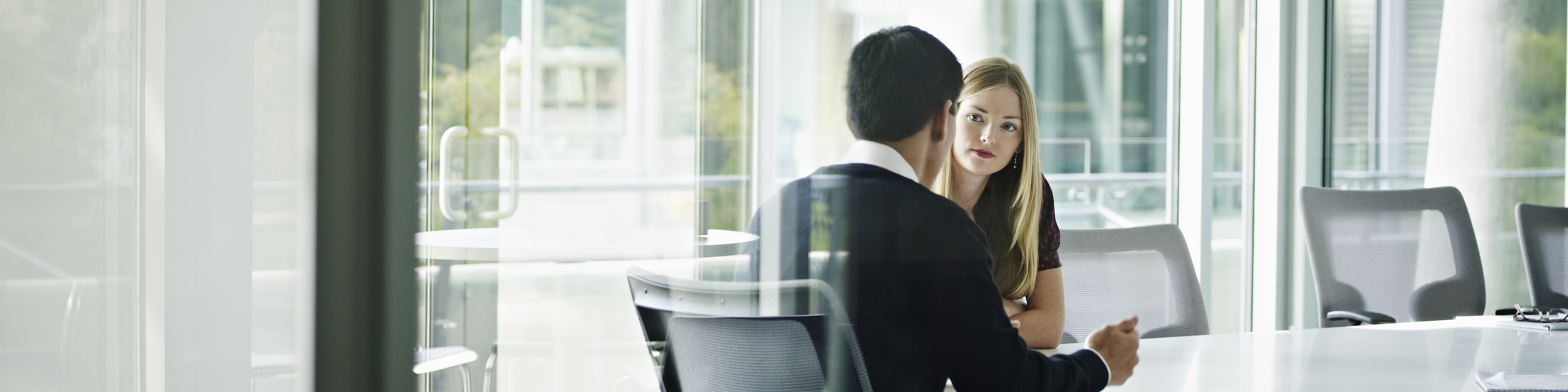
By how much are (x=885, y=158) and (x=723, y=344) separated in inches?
16.0

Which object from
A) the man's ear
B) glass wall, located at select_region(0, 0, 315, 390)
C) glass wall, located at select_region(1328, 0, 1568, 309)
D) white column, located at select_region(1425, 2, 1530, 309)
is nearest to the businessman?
the man's ear

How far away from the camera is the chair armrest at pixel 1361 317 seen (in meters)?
2.49

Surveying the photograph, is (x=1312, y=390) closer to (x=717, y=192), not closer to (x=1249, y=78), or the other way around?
(x=717, y=192)

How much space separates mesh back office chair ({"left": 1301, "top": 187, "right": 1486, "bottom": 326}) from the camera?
2.74 m

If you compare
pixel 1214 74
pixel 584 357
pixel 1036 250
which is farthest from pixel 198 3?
pixel 1214 74

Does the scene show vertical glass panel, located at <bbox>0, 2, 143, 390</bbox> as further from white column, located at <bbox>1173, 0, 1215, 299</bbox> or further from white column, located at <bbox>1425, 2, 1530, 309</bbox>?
white column, located at <bbox>1425, 2, 1530, 309</bbox>

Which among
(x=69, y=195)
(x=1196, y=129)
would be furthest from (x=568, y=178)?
(x=1196, y=129)

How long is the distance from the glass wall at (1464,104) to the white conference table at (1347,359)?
217cm

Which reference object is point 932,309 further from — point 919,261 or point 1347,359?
point 1347,359

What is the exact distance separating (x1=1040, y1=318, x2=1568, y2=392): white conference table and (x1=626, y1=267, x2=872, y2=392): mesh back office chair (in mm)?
482

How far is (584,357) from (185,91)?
0.89m

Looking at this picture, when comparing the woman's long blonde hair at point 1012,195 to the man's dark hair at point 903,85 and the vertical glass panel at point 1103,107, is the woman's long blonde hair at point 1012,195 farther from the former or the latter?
the vertical glass panel at point 1103,107

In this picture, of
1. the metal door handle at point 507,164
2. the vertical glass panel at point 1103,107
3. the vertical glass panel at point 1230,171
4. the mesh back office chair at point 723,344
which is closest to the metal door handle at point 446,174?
the metal door handle at point 507,164

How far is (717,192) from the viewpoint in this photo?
2.02 meters
